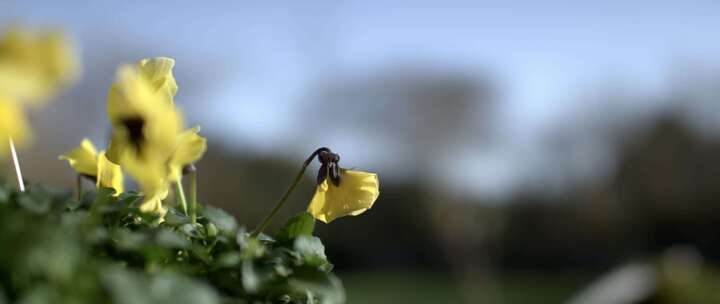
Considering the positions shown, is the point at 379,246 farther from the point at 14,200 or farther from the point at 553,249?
the point at 14,200

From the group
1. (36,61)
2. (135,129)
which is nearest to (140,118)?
(135,129)

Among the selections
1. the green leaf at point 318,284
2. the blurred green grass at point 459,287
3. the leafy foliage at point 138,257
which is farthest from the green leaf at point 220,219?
the blurred green grass at point 459,287

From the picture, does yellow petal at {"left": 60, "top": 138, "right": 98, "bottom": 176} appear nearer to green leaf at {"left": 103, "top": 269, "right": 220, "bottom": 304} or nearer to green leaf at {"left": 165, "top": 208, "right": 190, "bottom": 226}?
green leaf at {"left": 165, "top": 208, "right": 190, "bottom": 226}

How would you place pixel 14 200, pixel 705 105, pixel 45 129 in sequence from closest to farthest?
pixel 14 200
pixel 45 129
pixel 705 105

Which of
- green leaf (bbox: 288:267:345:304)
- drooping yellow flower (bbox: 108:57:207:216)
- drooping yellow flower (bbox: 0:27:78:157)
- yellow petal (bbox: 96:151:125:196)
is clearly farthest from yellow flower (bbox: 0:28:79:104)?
yellow petal (bbox: 96:151:125:196)

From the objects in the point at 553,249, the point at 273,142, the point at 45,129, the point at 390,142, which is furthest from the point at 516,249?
the point at 45,129

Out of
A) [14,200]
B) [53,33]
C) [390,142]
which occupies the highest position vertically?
[53,33]
